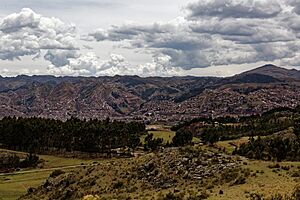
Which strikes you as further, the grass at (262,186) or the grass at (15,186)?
the grass at (15,186)

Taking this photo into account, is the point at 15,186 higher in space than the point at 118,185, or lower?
lower

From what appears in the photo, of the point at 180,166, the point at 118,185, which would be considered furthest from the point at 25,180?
the point at 180,166

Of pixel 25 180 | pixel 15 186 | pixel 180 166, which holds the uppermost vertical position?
pixel 180 166

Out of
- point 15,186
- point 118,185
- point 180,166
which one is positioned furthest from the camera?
point 15,186

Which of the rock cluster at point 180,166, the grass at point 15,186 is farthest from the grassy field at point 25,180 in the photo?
the rock cluster at point 180,166

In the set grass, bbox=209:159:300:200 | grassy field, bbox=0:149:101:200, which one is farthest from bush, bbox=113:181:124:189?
grassy field, bbox=0:149:101:200

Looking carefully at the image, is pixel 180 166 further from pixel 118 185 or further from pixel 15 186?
pixel 15 186

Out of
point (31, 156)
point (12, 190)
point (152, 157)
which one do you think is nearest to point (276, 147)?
point (152, 157)

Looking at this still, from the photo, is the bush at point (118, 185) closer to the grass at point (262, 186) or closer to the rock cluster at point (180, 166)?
the rock cluster at point (180, 166)

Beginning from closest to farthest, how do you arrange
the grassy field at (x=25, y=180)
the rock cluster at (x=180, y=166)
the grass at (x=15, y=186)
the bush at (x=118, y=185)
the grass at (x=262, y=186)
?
1. the grass at (x=262, y=186)
2. the rock cluster at (x=180, y=166)
3. the bush at (x=118, y=185)
4. the grass at (x=15, y=186)
5. the grassy field at (x=25, y=180)

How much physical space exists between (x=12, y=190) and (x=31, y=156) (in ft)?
219

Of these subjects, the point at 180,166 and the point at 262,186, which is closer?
the point at 262,186

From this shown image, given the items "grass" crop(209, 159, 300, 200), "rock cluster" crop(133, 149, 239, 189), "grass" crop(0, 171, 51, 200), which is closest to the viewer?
"grass" crop(209, 159, 300, 200)

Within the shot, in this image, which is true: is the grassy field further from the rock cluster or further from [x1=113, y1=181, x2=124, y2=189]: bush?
the rock cluster
